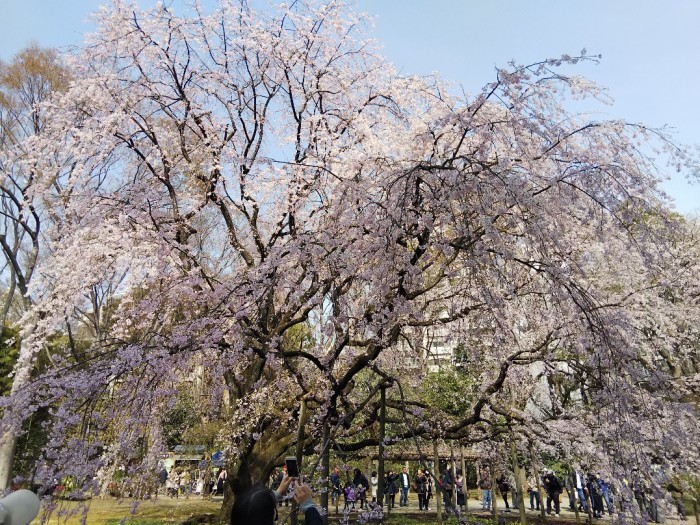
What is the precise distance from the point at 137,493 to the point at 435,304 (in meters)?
4.67

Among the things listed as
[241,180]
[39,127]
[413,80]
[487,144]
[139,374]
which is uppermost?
[39,127]

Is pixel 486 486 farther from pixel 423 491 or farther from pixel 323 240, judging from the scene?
pixel 323 240

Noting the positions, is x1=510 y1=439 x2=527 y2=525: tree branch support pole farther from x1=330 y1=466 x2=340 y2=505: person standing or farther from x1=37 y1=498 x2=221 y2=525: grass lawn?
x1=37 y1=498 x2=221 y2=525: grass lawn

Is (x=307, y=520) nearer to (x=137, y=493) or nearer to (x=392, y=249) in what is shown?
(x=392, y=249)

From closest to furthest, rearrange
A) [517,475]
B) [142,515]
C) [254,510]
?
[254,510]
[517,475]
[142,515]

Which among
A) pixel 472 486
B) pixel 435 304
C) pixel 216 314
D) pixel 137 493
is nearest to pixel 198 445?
pixel 137 493

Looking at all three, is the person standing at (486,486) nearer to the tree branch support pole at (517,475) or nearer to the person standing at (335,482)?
the person standing at (335,482)

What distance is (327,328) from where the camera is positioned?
4.90m

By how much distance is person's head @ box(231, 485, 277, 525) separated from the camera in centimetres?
185

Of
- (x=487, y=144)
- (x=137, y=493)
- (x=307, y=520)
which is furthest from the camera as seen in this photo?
(x=137, y=493)

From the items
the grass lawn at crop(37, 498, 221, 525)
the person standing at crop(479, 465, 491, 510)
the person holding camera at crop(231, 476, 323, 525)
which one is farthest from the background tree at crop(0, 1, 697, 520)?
the person standing at crop(479, 465, 491, 510)

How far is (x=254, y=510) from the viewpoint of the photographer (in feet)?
6.09

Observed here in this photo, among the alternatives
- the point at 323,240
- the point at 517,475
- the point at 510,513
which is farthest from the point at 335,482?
the point at 323,240

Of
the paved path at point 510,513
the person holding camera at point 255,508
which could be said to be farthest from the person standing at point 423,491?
the person holding camera at point 255,508
